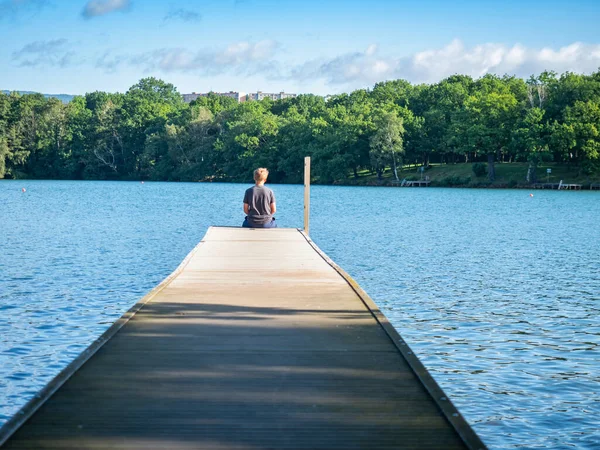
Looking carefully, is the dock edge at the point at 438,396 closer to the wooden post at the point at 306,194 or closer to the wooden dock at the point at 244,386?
the wooden dock at the point at 244,386

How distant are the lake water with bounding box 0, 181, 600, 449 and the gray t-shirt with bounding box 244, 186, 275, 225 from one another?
2453 millimetres

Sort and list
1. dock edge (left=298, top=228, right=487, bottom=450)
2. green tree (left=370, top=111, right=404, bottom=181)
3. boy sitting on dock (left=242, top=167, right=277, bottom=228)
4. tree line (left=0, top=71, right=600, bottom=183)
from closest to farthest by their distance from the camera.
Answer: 1. dock edge (left=298, top=228, right=487, bottom=450)
2. boy sitting on dock (left=242, top=167, right=277, bottom=228)
3. tree line (left=0, top=71, right=600, bottom=183)
4. green tree (left=370, top=111, right=404, bottom=181)

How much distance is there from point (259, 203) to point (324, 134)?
86614 millimetres

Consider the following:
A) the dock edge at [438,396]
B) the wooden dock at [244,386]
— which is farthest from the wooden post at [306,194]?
the dock edge at [438,396]

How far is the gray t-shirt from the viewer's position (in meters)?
17.3

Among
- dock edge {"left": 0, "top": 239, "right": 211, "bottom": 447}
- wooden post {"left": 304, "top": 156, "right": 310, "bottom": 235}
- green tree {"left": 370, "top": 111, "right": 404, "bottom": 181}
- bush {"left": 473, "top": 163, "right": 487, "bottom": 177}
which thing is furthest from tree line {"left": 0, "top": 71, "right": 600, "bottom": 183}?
dock edge {"left": 0, "top": 239, "right": 211, "bottom": 447}

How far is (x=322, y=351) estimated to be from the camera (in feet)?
22.0

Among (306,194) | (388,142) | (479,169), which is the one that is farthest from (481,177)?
(306,194)

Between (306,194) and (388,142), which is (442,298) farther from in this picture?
(388,142)

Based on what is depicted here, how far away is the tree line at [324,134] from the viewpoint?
86250mm

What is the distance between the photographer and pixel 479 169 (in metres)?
88.7

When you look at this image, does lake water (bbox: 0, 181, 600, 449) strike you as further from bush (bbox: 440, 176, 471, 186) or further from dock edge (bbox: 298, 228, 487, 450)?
bush (bbox: 440, 176, 471, 186)

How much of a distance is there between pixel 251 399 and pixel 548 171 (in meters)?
84.6

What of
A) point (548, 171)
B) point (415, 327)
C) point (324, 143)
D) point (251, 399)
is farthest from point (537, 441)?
point (324, 143)
